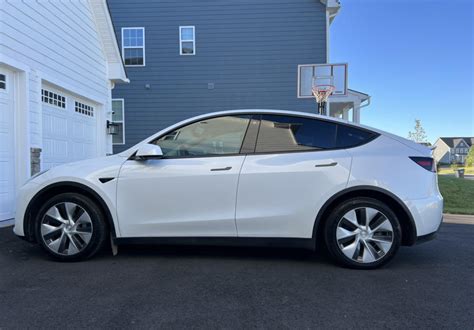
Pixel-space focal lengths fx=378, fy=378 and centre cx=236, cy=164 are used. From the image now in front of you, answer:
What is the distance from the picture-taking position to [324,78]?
36.6 feet

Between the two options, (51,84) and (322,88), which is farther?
(322,88)

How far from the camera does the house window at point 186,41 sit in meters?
13.2

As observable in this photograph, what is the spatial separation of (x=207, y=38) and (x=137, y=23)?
8.42 feet

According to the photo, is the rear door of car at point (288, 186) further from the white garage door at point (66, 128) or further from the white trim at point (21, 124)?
the white garage door at point (66, 128)

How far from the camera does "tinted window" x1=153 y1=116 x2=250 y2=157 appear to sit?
3883 millimetres

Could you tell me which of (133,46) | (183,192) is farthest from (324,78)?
(183,192)

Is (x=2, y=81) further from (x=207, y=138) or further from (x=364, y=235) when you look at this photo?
(x=364, y=235)

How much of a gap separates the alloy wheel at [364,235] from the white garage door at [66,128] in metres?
5.57

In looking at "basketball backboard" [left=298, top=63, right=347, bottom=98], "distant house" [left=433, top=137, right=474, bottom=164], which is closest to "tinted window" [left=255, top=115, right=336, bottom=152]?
"basketball backboard" [left=298, top=63, right=347, bottom=98]

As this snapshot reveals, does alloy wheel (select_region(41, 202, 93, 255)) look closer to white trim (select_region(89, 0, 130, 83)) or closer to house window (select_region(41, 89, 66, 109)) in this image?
house window (select_region(41, 89, 66, 109))

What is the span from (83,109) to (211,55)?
581 cm

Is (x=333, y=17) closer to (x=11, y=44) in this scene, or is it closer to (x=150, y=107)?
(x=150, y=107)

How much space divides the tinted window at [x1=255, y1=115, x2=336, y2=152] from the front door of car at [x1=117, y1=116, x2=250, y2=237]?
0.81ft

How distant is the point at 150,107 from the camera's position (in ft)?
43.9
